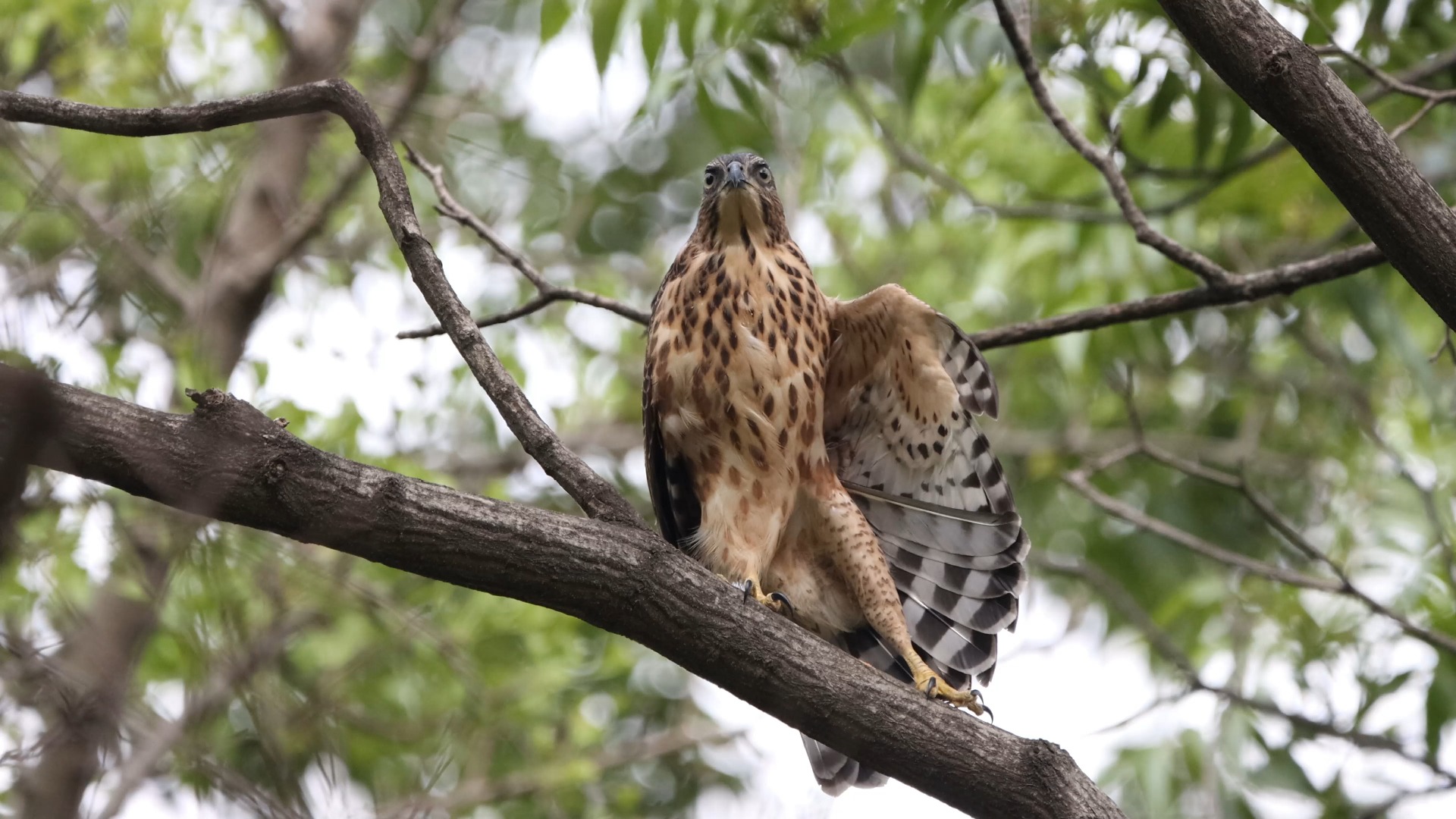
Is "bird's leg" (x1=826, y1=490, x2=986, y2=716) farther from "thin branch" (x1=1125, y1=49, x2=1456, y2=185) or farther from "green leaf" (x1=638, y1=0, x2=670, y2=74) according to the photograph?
"thin branch" (x1=1125, y1=49, x2=1456, y2=185)

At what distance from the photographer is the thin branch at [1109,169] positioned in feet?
12.3

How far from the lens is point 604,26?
4.05 metres

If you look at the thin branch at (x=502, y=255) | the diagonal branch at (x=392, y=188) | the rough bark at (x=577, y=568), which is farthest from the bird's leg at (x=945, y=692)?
the thin branch at (x=502, y=255)

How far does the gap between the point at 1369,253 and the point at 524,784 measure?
14.5 ft

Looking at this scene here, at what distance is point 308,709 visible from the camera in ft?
8.83

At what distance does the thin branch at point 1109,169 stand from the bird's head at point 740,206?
96 centimetres

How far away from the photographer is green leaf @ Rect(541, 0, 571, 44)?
4.23m

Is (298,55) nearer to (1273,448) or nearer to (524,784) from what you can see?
(524,784)

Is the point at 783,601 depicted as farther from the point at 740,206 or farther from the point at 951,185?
the point at 951,185

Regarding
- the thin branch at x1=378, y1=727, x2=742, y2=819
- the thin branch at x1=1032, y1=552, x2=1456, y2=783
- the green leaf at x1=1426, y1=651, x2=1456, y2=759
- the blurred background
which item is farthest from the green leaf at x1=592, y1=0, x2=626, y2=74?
the green leaf at x1=1426, y1=651, x2=1456, y2=759

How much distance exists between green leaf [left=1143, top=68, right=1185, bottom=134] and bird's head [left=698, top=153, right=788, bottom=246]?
1198 mm

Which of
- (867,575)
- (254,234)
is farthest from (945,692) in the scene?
(254,234)

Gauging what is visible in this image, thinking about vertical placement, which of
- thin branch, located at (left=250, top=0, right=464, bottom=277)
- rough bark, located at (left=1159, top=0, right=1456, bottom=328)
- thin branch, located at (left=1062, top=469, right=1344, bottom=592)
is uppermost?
thin branch, located at (left=250, top=0, right=464, bottom=277)

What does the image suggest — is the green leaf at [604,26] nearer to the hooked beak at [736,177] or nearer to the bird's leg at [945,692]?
the hooked beak at [736,177]
